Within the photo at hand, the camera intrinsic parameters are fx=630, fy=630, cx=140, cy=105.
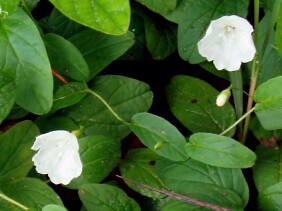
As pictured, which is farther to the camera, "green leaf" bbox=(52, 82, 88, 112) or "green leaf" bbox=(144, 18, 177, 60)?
"green leaf" bbox=(144, 18, 177, 60)

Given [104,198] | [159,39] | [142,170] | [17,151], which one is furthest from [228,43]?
[17,151]

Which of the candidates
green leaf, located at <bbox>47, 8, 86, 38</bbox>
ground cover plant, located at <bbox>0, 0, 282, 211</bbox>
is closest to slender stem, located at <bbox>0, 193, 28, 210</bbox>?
ground cover plant, located at <bbox>0, 0, 282, 211</bbox>

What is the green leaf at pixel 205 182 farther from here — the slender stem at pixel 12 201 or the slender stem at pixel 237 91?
the slender stem at pixel 12 201

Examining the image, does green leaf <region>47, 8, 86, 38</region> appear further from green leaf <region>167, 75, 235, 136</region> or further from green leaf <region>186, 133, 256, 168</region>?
green leaf <region>186, 133, 256, 168</region>

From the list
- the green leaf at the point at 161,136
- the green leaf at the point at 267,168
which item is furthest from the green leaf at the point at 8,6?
the green leaf at the point at 267,168

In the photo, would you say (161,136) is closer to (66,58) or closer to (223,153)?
(223,153)

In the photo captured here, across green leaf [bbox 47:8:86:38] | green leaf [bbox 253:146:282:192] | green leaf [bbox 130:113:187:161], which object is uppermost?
green leaf [bbox 47:8:86:38]

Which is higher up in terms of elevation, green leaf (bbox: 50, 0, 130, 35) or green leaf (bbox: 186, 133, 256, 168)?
green leaf (bbox: 50, 0, 130, 35)
